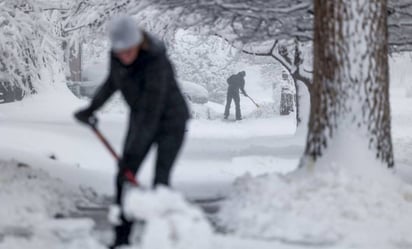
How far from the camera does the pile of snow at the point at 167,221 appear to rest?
13.6 ft

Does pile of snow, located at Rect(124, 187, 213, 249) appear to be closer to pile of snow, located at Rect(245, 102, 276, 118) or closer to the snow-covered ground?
the snow-covered ground

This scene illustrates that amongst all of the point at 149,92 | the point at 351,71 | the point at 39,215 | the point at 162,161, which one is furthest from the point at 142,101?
the point at 351,71

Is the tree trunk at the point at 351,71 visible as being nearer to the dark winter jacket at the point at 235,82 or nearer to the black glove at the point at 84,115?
the black glove at the point at 84,115

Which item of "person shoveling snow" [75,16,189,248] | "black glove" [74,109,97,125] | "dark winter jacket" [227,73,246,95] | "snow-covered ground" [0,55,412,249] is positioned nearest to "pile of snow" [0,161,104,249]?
"snow-covered ground" [0,55,412,249]

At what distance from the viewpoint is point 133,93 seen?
4.83 metres

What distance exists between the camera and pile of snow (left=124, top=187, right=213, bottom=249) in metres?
4.16

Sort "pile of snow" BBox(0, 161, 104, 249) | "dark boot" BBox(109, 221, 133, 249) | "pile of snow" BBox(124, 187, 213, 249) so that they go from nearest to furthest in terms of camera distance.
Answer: "pile of snow" BBox(124, 187, 213, 249) < "dark boot" BBox(109, 221, 133, 249) < "pile of snow" BBox(0, 161, 104, 249)

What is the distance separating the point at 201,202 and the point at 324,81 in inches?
76.8

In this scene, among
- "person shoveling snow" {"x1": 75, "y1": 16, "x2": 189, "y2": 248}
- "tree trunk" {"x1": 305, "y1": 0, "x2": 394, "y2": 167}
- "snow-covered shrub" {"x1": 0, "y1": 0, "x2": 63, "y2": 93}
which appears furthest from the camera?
"snow-covered shrub" {"x1": 0, "y1": 0, "x2": 63, "y2": 93}

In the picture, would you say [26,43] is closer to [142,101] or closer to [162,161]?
[162,161]

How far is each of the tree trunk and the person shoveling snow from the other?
2.18 metres

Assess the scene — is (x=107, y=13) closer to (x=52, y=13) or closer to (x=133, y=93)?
(x=133, y=93)

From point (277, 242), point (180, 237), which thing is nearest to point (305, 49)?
point (277, 242)

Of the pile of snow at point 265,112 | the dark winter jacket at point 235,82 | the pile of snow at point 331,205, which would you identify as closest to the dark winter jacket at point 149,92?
the pile of snow at point 331,205
